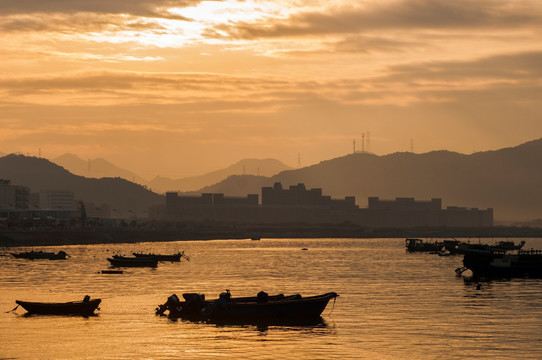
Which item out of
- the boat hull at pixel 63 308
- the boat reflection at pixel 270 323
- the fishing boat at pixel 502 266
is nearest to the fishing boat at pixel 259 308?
the boat reflection at pixel 270 323

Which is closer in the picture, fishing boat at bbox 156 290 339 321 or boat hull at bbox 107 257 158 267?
fishing boat at bbox 156 290 339 321

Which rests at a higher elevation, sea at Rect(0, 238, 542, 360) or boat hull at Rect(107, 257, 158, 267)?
boat hull at Rect(107, 257, 158, 267)

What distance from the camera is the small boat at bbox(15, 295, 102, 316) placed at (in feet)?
263

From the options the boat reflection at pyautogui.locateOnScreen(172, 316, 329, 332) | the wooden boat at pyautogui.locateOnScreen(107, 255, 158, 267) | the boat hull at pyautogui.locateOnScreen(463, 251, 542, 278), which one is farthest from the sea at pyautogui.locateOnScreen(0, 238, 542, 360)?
the wooden boat at pyautogui.locateOnScreen(107, 255, 158, 267)

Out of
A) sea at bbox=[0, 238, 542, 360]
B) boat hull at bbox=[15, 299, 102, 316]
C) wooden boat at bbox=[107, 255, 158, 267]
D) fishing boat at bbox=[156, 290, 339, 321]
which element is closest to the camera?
sea at bbox=[0, 238, 542, 360]

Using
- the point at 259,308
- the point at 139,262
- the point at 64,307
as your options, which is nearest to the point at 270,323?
the point at 259,308

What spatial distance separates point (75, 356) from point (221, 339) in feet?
39.0

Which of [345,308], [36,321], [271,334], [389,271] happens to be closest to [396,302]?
[345,308]

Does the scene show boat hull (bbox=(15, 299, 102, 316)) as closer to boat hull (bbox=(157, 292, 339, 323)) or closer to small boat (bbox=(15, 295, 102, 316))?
small boat (bbox=(15, 295, 102, 316))

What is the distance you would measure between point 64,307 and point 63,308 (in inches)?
5.1

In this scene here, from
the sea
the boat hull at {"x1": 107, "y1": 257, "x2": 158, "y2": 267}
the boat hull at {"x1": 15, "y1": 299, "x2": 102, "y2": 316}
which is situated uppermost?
the boat hull at {"x1": 107, "y1": 257, "x2": 158, "y2": 267}

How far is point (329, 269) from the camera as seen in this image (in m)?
164

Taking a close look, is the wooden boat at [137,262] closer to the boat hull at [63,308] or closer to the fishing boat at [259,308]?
the boat hull at [63,308]

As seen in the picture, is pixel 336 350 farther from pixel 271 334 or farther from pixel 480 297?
pixel 480 297
